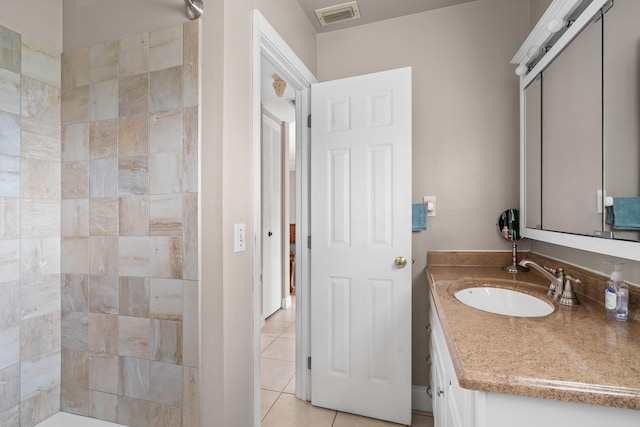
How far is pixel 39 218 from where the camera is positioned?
1.45 m

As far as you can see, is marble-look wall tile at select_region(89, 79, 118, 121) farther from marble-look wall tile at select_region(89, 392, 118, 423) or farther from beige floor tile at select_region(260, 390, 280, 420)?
beige floor tile at select_region(260, 390, 280, 420)

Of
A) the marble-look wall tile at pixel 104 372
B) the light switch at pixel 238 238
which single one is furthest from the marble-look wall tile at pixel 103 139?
the marble-look wall tile at pixel 104 372

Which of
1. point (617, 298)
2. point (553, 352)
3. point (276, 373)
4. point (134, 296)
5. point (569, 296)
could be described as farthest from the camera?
point (276, 373)

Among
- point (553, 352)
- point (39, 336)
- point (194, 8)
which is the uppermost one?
point (194, 8)

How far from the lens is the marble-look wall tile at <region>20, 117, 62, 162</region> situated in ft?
4.57

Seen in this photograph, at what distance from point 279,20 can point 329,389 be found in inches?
86.8

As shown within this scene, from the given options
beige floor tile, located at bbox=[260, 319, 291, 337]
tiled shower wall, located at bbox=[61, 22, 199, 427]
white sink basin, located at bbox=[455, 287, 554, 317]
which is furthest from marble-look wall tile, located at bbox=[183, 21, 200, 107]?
beige floor tile, located at bbox=[260, 319, 291, 337]

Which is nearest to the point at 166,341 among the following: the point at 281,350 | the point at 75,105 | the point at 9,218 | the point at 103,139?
the point at 9,218

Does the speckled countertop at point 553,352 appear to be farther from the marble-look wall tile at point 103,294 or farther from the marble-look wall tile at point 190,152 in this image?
the marble-look wall tile at point 103,294

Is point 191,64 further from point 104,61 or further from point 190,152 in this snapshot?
point 104,61

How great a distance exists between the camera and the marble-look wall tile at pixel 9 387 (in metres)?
1.30

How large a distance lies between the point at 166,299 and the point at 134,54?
1086mm

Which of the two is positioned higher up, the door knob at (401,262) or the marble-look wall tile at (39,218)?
the marble-look wall tile at (39,218)

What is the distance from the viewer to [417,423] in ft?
6.10
